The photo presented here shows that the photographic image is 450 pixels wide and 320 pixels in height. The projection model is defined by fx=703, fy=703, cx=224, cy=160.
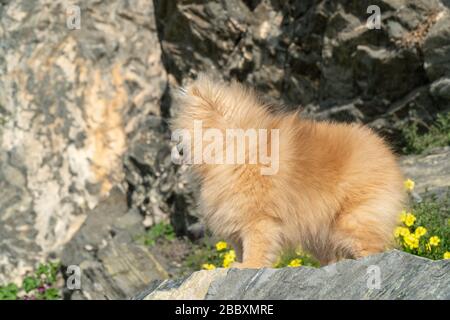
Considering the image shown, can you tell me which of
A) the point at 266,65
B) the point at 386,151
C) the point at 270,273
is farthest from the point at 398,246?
the point at 266,65

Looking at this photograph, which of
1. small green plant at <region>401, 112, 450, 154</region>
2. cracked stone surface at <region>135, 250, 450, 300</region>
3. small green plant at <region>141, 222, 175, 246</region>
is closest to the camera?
cracked stone surface at <region>135, 250, 450, 300</region>

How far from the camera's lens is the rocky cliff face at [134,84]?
8.66 metres

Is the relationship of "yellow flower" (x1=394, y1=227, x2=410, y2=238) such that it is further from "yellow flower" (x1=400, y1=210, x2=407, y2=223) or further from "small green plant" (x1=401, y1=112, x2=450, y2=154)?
"small green plant" (x1=401, y1=112, x2=450, y2=154)

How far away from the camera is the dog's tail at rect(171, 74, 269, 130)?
539 centimetres

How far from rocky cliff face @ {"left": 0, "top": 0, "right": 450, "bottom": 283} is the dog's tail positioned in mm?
3321

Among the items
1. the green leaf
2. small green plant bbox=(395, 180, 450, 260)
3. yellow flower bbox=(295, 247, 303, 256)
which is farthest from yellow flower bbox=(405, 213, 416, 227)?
the green leaf

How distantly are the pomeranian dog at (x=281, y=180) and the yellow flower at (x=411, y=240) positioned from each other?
0.12m

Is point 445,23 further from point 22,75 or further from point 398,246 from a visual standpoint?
point 22,75

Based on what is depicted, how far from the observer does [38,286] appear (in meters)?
9.79

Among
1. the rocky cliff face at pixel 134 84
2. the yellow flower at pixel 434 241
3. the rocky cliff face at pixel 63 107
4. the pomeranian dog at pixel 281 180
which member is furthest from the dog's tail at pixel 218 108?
the rocky cliff face at pixel 63 107

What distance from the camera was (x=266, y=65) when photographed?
9.41 meters

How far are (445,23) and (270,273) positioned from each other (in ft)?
15.6

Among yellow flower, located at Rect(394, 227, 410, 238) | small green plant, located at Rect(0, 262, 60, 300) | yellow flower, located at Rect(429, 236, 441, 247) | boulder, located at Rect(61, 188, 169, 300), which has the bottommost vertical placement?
small green plant, located at Rect(0, 262, 60, 300)
